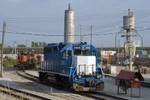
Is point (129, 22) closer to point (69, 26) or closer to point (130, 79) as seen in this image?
point (69, 26)

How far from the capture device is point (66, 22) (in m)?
31.9

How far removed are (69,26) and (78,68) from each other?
52.4 feet

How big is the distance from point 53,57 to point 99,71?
14.8ft

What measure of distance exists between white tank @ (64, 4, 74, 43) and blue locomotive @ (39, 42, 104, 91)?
1213cm

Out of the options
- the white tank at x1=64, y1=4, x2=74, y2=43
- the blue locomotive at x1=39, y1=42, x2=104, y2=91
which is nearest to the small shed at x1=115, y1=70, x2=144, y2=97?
the blue locomotive at x1=39, y1=42, x2=104, y2=91

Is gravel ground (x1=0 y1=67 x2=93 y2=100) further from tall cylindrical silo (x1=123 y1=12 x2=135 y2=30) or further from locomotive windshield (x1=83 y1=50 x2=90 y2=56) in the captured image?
tall cylindrical silo (x1=123 y1=12 x2=135 y2=30)

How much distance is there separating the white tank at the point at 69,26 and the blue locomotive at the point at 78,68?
12129 millimetres

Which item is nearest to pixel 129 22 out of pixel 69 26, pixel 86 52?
pixel 69 26

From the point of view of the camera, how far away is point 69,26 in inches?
1243

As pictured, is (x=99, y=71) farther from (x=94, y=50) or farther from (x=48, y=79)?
(x=48, y=79)

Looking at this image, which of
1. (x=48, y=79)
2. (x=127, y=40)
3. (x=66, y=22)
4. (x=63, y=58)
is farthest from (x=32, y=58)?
(x=63, y=58)

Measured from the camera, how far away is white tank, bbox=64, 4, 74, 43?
1216 inches

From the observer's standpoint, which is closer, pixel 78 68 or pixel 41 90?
pixel 78 68

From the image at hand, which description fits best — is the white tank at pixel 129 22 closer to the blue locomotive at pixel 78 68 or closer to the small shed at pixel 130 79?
the blue locomotive at pixel 78 68
